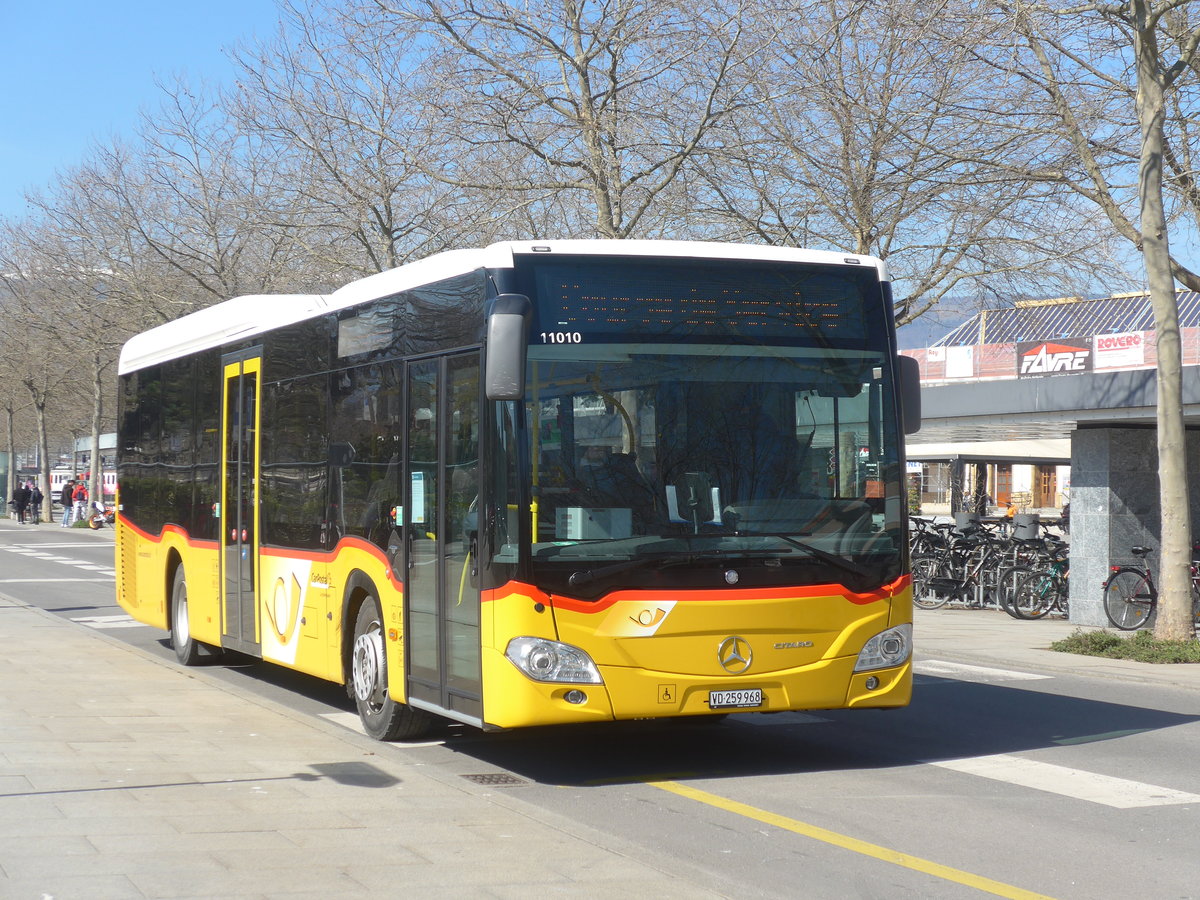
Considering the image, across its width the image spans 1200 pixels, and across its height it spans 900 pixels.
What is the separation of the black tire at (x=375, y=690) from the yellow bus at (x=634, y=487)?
0.02 m

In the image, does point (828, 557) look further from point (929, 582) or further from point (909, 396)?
point (929, 582)

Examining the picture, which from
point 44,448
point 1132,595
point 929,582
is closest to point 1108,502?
point 1132,595

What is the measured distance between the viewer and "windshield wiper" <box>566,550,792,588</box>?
26.8 feet

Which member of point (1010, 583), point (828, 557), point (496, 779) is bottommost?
point (496, 779)

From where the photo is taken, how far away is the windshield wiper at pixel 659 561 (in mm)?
8172

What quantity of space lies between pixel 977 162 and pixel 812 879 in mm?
11864

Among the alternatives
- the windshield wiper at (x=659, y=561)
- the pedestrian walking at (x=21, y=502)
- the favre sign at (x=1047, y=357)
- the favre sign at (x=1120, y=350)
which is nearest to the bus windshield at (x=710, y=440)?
the windshield wiper at (x=659, y=561)

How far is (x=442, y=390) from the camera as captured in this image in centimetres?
903

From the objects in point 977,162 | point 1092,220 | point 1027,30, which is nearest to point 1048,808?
point 1027,30

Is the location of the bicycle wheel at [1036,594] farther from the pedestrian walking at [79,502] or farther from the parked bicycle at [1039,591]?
the pedestrian walking at [79,502]

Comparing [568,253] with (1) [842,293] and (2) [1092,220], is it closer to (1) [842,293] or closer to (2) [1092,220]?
(1) [842,293]

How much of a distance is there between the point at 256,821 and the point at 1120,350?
58.6ft

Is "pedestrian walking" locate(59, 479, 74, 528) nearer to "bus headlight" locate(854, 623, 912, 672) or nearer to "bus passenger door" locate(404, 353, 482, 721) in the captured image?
"bus passenger door" locate(404, 353, 482, 721)

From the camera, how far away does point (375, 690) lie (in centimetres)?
991
